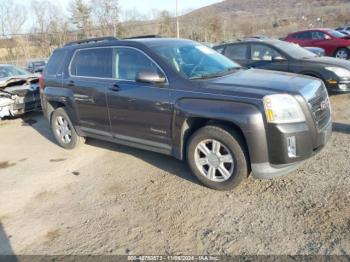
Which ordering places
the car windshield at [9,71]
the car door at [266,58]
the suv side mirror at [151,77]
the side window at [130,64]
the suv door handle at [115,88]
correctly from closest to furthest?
1. the suv side mirror at [151,77]
2. the side window at [130,64]
3. the suv door handle at [115,88]
4. the car door at [266,58]
5. the car windshield at [9,71]

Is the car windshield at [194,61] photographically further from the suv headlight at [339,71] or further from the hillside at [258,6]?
the hillside at [258,6]

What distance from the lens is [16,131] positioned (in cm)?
799

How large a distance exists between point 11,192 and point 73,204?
3.67 ft

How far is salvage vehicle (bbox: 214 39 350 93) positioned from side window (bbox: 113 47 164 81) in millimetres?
4680

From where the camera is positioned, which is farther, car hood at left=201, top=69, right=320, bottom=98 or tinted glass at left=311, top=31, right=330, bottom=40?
tinted glass at left=311, top=31, right=330, bottom=40

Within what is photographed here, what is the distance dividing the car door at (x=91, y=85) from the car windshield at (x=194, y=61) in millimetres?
958

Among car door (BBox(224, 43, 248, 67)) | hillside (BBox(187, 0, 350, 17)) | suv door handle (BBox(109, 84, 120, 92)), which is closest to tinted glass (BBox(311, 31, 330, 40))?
car door (BBox(224, 43, 248, 67))

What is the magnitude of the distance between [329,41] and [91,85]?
13.2 meters

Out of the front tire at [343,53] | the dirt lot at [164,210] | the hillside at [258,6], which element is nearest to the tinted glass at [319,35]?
the front tire at [343,53]

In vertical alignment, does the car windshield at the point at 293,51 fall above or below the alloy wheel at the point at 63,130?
above

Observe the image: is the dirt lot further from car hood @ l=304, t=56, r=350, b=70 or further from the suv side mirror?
car hood @ l=304, t=56, r=350, b=70

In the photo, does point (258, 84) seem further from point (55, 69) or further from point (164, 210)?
point (55, 69)

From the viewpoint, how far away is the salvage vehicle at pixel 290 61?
24.9 ft

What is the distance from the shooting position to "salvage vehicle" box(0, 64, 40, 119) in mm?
8406
